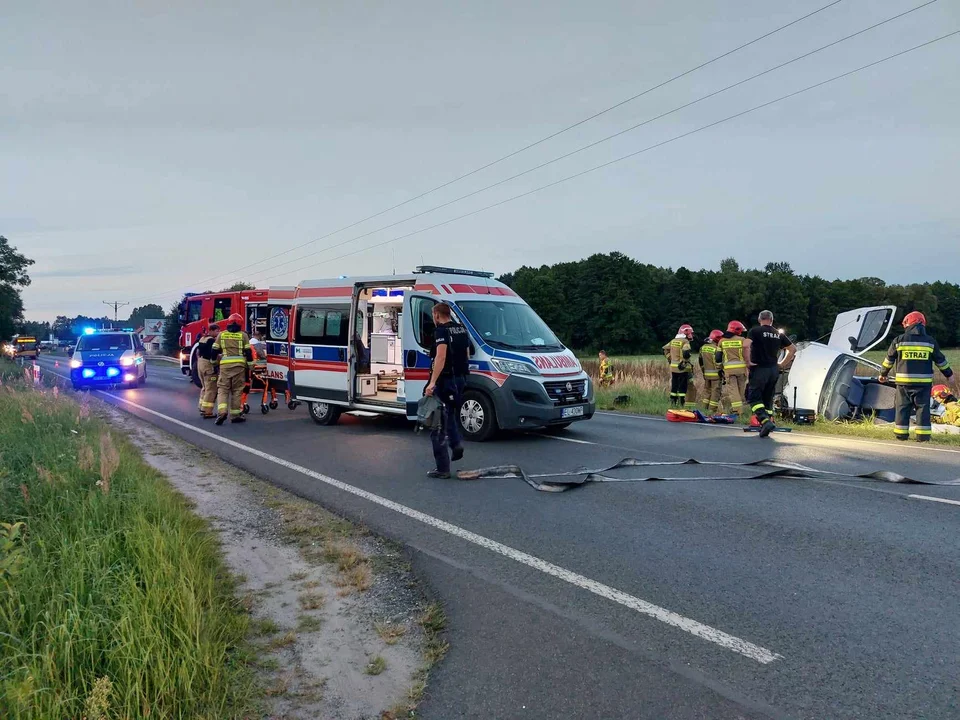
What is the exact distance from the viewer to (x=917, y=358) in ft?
33.1

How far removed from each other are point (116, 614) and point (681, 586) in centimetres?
319

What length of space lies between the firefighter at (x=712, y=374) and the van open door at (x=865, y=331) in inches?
86.5

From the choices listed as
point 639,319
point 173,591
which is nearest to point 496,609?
point 173,591

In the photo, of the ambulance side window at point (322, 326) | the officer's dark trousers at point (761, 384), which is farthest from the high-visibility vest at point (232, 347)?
the officer's dark trousers at point (761, 384)

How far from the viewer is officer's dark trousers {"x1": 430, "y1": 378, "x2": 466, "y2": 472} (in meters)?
7.40

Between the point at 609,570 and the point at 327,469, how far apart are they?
4.51 meters

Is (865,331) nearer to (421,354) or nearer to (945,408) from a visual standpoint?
(945,408)

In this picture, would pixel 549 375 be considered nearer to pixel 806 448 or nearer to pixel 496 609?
pixel 806 448

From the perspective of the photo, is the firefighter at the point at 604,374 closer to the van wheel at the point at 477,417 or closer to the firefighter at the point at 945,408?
the firefighter at the point at 945,408

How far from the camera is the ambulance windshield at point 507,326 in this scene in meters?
10.1

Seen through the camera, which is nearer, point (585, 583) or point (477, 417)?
point (585, 583)

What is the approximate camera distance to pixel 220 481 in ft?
24.4

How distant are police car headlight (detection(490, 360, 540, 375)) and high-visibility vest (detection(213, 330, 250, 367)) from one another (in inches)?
220

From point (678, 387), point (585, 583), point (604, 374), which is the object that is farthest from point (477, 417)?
point (604, 374)
